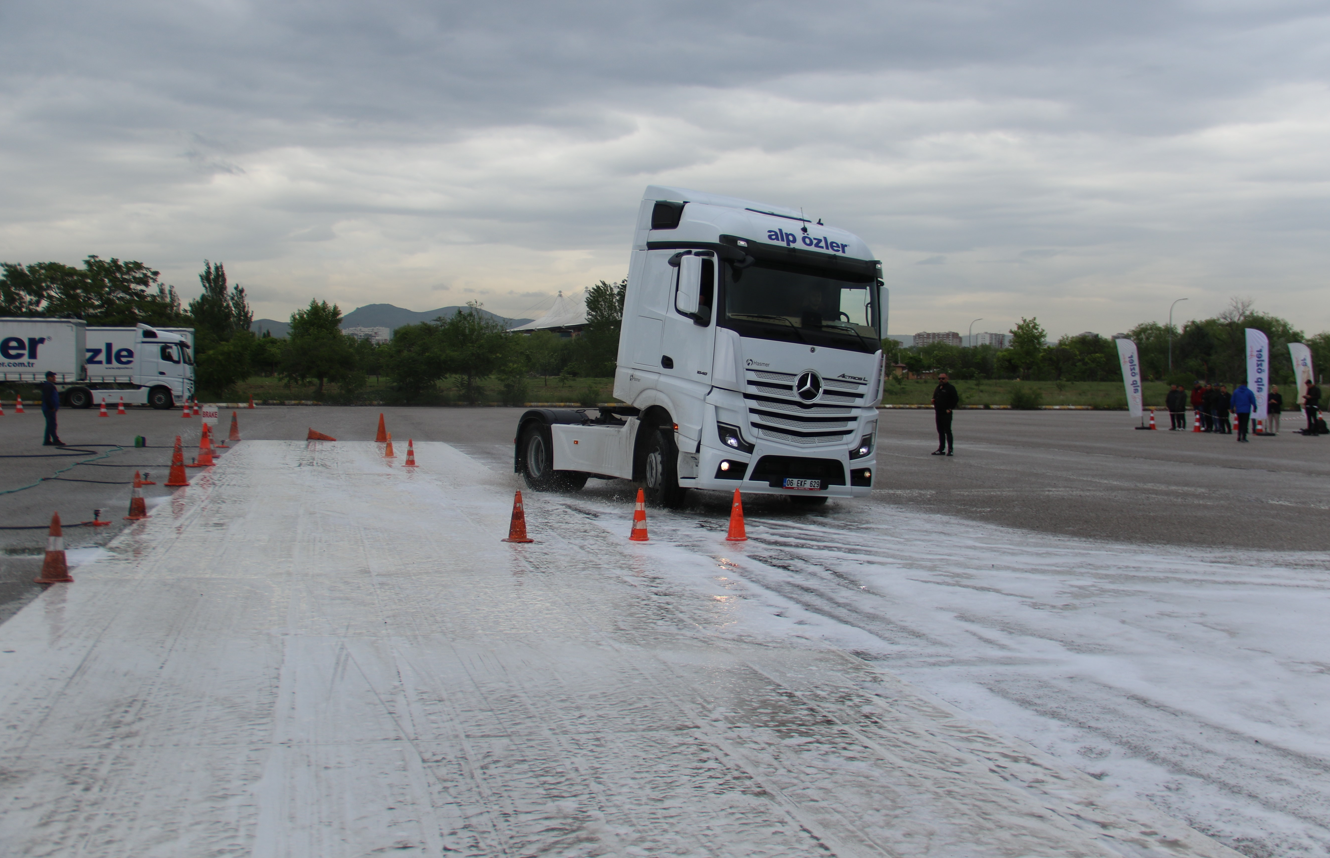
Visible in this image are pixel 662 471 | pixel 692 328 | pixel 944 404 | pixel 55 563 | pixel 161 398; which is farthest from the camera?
pixel 161 398

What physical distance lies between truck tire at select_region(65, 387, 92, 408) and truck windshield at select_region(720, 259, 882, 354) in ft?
126

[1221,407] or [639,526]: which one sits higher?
[1221,407]

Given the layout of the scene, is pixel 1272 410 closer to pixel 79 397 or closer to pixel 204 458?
pixel 204 458

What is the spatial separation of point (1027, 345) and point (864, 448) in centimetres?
10114

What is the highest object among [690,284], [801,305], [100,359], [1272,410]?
[100,359]

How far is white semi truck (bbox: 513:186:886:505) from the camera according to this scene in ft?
35.7

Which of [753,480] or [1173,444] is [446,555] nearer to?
[753,480]

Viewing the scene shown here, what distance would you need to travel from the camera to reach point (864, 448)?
38.5ft

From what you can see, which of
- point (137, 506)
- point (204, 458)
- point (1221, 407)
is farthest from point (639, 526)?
point (1221, 407)

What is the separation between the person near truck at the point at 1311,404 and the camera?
105 feet

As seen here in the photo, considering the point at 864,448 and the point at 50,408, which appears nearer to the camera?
the point at 864,448

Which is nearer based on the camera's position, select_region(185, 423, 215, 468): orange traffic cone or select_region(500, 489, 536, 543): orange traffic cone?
select_region(500, 489, 536, 543): orange traffic cone

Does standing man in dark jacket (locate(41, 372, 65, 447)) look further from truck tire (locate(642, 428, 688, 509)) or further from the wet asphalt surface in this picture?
truck tire (locate(642, 428, 688, 509))

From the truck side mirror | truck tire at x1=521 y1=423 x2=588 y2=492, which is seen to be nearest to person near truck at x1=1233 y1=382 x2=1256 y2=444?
Answer: truck tire at x1=521 y1=423 x2=588 y2=492
